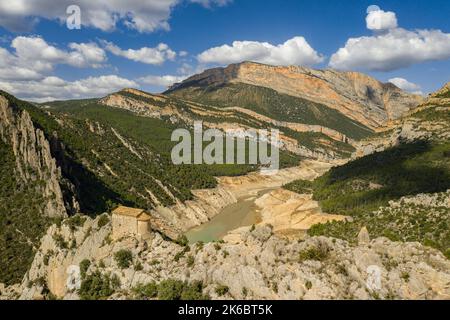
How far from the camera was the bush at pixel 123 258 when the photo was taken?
4403 centimetres

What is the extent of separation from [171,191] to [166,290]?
88276 millimetres

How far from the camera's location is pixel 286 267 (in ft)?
128

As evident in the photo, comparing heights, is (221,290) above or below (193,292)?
above

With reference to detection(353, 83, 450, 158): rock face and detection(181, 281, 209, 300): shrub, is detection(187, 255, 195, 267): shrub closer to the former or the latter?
detection(181, 281, 209, 300): shrub

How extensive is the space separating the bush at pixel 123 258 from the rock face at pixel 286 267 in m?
0.38

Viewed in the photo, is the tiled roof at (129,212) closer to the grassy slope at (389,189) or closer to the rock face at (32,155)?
the rock face at (32,155)

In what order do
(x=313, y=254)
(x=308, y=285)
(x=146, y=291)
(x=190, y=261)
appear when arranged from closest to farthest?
(x=308, y=285) < (x=313, y=254) < (x=146, y=291) < (x=190, y=261)

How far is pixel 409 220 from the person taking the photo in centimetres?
7488

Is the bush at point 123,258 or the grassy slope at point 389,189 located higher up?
the grassy slope at point 389,189

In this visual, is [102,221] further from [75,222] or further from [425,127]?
[425,127]

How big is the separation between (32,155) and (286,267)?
63364mm

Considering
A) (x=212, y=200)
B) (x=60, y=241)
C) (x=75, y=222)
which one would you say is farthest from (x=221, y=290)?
(x=212, y=200)

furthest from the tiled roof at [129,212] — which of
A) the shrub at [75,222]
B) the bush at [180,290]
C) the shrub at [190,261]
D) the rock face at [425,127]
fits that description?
the rock face at [425,127]

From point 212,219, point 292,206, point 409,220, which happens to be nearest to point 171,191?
point 212,219
